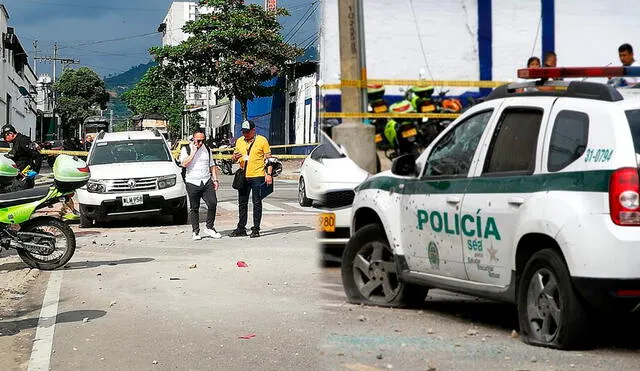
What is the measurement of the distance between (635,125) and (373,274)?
8.78 feet

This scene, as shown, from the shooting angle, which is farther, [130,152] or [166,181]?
[130,152]

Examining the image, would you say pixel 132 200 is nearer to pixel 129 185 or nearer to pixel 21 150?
pixel 129 185

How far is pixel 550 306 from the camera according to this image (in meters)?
5.88

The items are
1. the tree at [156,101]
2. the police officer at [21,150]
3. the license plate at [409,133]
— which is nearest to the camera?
the license plate at [409,133]

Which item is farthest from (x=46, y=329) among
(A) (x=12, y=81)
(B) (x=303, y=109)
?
(A) (x=12, y=81)

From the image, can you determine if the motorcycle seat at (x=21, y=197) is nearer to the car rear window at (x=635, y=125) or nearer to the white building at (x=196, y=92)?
the car rear window at (x=635, y=125)

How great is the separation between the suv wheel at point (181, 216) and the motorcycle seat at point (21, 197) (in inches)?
207

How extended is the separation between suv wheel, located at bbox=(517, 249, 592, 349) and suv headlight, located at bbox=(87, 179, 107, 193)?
11.3 meters

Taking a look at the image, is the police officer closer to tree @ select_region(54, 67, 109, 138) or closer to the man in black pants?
the man in black pants

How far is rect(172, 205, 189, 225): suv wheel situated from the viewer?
16859 mm

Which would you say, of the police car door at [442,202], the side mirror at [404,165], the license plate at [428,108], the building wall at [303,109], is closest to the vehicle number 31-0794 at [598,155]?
the police car door at [442,202]

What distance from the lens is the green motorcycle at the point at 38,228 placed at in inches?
439

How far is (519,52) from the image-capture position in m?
5.59

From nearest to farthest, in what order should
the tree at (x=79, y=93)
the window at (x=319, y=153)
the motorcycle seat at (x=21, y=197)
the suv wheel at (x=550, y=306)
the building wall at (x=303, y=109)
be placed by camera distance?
the suv wheel at (x=550, y=306) → the window at (x=319, y=153) → the motorcycle seat at (x=21, y=197) → the building wall at (x=303, y=109) → the tree at (x=79, y=93)
